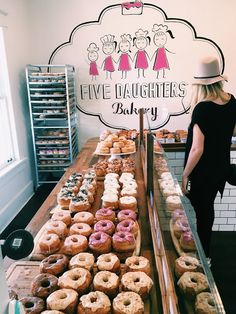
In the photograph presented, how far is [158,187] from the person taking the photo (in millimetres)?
1792

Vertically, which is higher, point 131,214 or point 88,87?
point 88,87

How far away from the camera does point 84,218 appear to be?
1716 mm

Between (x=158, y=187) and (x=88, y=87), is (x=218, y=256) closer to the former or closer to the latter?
(x=158, y=187)

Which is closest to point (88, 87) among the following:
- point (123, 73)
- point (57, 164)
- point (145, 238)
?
point (123, 73)

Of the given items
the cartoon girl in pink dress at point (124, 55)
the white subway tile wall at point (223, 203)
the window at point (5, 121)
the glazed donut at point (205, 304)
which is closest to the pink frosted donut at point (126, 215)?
A: the glazed donut at point (205, 304)

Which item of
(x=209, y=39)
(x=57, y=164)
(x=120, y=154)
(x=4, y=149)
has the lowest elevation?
(x=57, y=164)

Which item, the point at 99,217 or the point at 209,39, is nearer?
the point at 99,217

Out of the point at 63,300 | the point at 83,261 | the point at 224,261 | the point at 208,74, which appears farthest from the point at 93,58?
the point at 63,300

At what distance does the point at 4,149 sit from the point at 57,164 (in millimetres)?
952

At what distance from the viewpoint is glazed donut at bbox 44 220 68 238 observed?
1586 mm

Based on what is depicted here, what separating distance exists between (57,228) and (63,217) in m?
0.12

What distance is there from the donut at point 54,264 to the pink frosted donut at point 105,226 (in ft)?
0.88

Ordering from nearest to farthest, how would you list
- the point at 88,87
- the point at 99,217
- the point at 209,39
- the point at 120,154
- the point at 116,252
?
the point at 116,252
the point at 99,217
the point at 120,154
the point at 209,39
the point at 88,87

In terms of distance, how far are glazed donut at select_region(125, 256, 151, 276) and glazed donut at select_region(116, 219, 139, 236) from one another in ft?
0.68
